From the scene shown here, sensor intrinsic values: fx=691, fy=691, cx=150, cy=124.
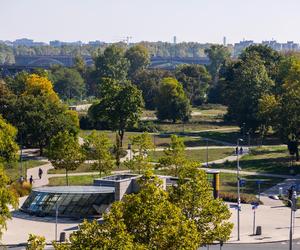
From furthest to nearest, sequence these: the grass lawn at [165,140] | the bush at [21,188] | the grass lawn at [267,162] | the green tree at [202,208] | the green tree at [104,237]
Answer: the grass lawn at [165,140], the grass lawn at [267,162], the bush at [21,188], the green tree at [202,208], the green tree at [104,237]

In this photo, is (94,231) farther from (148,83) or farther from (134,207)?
(148,83)

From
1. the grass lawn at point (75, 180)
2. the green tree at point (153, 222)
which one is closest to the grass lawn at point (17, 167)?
the grass lawn at point (75, 180)

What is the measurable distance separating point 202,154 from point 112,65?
3443 inches

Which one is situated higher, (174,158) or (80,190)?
(174,158)

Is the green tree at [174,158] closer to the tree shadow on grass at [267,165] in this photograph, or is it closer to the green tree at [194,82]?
the tree shadow on grass at [267,165]

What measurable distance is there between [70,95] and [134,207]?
485ft

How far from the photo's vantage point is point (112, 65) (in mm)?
173125

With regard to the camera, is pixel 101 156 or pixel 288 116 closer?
pixel 101 156

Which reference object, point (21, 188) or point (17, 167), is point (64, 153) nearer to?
point (21, 188)

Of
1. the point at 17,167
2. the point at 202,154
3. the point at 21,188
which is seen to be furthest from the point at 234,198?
the point at 17,167

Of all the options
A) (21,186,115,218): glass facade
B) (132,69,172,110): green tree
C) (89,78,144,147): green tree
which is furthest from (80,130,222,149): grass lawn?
(21,186,115,218): glass facade

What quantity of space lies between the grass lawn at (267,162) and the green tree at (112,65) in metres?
81.2

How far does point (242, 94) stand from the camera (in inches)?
4097

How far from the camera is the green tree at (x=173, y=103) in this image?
395ft
